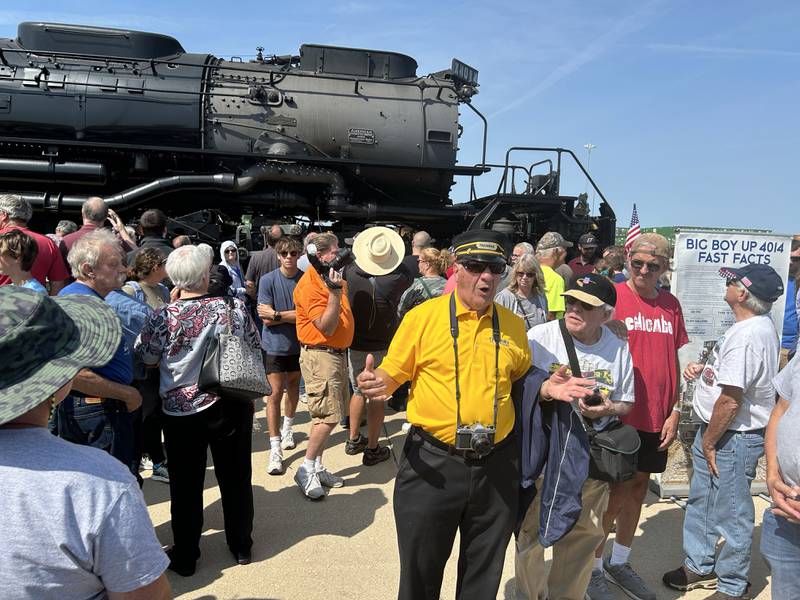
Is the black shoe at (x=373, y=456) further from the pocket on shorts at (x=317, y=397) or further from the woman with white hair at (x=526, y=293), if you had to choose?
the woman with white hair at (x=526, y=293)

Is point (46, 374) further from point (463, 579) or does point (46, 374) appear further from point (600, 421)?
point (600, 421)

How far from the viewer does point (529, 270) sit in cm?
363

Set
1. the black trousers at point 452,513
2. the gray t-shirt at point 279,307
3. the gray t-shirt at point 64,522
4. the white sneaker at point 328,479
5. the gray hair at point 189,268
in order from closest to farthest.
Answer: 1. the gray t-shirt at point 64,522
2. the black trousers at point 452,513
3. the gray hair at point 189,268
4. the white sneaker at point 328,479
5. the gray t-shirt at point 279,307

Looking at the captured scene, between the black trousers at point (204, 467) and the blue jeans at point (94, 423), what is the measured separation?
250 millimetres

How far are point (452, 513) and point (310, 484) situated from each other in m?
1.96

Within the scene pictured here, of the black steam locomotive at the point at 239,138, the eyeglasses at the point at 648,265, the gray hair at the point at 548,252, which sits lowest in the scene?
the eyeglasses at the point at 648,265

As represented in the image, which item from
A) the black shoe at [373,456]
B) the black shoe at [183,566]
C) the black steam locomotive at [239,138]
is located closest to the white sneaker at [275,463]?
the black shoe at [373,456]

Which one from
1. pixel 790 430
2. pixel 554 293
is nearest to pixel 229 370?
pixel 790 430

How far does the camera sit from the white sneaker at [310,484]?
386 cm

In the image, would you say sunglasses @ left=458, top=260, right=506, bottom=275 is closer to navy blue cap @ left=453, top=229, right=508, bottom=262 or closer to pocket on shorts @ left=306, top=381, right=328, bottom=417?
navy blue cap @ left=453, top=229, right=508, bottom=262

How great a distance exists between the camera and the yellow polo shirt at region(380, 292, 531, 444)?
217 centimetres

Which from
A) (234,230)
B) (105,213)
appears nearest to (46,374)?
(105,213)

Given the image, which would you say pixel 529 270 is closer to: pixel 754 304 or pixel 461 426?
pixel 754 304

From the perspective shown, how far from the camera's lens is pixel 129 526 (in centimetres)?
110
